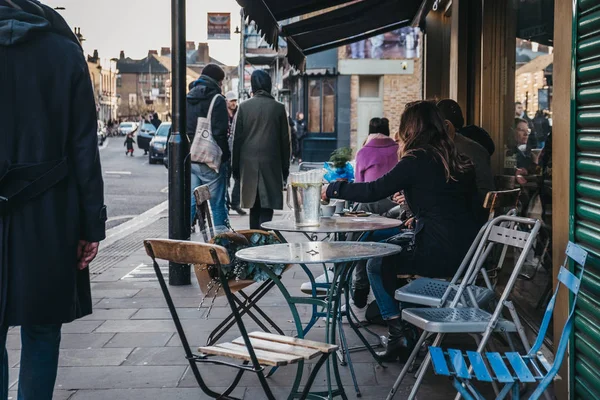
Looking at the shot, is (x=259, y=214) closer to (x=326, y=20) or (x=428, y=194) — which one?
(x=326, y=20)

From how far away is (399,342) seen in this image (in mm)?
5172

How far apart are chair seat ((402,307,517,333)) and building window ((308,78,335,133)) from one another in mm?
28926

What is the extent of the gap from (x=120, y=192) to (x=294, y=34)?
35.2 feet

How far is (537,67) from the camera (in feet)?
21.1

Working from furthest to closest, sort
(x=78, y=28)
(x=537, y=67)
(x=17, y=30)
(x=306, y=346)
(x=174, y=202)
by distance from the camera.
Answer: (x=78, y=28), (x=174, y=202), (x=537, y=67), (x=306, y=346), (x=17, y=30)

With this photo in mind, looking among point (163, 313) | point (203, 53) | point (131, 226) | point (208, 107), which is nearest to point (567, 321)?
point (163, 313)

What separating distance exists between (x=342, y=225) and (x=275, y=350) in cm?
A: 146

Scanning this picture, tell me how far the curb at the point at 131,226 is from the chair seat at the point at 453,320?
7.22 metres

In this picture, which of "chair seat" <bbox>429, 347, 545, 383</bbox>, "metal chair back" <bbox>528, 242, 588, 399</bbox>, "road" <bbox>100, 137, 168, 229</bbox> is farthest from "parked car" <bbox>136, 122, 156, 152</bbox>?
"metal chair back" <bbox>528, 242, 588, 399</bbox>

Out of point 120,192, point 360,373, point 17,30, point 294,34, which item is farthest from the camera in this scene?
point 120,192

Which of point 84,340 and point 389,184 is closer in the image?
point 389,184

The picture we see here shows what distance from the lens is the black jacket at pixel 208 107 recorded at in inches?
357

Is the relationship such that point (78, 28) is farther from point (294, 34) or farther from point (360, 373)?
point (360, 373)

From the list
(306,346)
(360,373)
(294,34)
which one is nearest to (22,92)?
(306,346)
